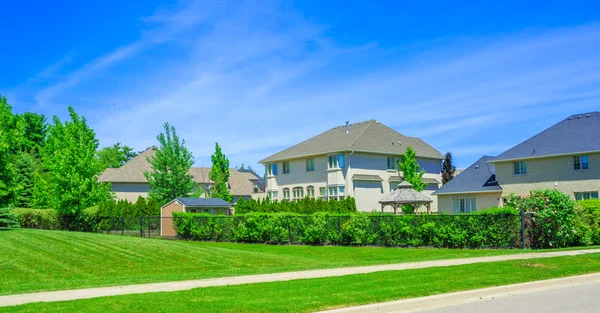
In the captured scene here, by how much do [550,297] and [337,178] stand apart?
43417 mm

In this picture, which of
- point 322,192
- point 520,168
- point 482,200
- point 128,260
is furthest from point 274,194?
point 128,260

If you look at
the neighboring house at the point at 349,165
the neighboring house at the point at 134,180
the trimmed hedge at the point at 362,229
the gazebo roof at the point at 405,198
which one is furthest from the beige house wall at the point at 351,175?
the trimmed hedge at the point at 362,229

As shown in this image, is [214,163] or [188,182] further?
[214,163]

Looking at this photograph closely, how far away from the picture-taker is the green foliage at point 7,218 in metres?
32.8

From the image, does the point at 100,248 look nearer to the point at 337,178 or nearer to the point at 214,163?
the point at 337,178

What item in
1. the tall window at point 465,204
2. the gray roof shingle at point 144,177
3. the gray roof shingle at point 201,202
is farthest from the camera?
the gray roof shingle at point 144,177

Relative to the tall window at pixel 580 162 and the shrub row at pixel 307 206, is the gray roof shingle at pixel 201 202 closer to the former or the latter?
the shrub row at pixel 307 206

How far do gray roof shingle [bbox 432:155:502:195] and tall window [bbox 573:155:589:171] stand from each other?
6.24 metres

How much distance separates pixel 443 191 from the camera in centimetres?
5222

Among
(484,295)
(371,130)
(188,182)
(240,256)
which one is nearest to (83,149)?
(188,182)

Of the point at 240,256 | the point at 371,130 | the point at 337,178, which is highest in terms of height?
the point at 371,130

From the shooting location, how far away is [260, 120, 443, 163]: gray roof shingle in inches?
2242

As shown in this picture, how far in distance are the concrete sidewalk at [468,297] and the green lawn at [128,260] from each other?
20.3ft

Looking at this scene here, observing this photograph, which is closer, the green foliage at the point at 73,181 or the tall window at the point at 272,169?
the green foliage at the point at 73,181
